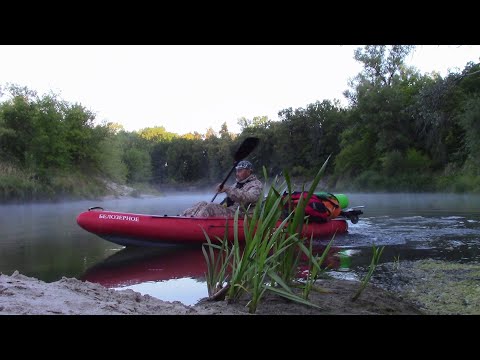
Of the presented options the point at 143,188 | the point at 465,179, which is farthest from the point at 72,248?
the point at 465,179

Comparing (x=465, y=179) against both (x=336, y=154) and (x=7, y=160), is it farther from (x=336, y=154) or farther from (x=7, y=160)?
(x=7, y=160)

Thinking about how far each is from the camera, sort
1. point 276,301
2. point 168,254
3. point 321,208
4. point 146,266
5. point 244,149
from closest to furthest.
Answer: point 276,301, point 146,266, point 168,254, point 244,149, point 321,208

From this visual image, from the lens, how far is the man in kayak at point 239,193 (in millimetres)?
5859

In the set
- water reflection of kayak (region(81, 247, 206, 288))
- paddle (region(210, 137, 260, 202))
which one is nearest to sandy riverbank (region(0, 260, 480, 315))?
water reflection of kayak (region(81, 247, 206, 288))

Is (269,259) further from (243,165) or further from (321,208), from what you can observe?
(321,208)

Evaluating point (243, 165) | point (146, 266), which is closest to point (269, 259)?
point (146, 266)

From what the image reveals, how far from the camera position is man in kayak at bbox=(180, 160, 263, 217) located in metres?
5.86

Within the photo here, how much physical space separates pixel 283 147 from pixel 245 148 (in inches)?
210

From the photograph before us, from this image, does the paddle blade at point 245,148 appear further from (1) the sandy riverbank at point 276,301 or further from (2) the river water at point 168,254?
(1) the sandy riverbank at point 276,301

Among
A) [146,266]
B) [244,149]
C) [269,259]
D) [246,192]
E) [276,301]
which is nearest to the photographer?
[269,259]

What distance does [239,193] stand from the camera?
588 centimetres

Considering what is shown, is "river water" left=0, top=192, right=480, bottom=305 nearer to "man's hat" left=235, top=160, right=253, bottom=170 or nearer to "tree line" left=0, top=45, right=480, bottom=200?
"man's hat" left=235, top=160, right=253, bottom=170
